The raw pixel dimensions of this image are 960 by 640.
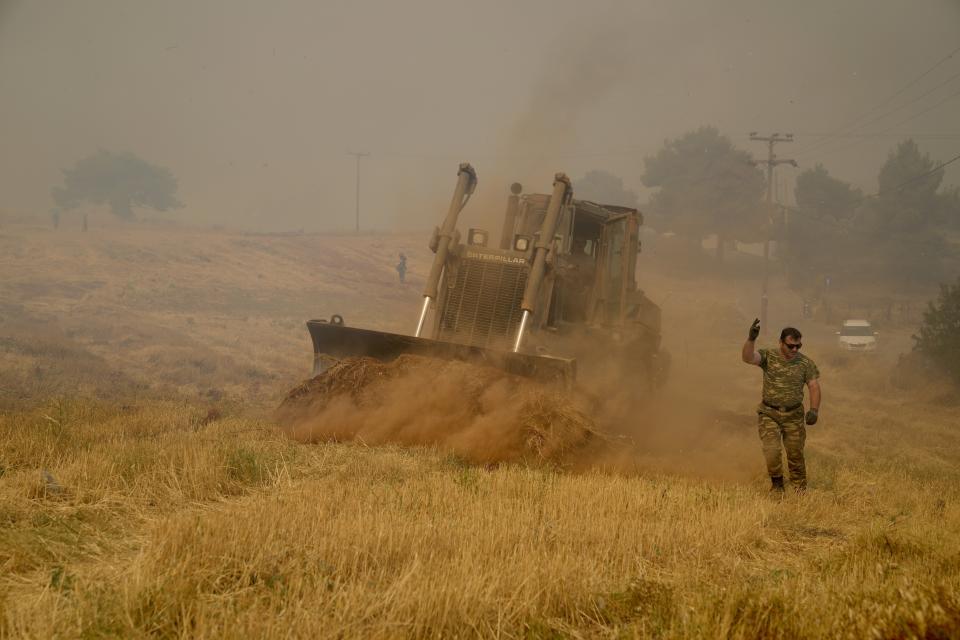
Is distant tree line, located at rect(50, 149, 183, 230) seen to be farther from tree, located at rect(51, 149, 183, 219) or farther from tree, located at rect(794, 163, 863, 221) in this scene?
tree, located at rect(794, 163, 863, 221)

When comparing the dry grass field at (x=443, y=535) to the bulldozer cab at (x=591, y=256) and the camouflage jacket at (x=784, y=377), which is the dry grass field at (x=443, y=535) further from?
the bulldozer cab at (x=591, y=256)

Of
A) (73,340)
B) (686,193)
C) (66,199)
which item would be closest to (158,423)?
(73,340)

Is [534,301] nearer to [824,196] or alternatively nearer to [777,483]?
[777,483]

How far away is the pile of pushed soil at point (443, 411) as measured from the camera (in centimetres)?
824

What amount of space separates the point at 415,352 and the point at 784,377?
471cm

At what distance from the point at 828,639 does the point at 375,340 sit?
307 inches

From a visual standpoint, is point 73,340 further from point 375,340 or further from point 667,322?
point 667,322

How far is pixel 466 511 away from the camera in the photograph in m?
5.29

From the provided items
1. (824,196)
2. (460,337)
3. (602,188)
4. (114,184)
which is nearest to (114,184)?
(114,184)

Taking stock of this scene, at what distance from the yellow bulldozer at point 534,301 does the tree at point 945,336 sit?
44.0ft

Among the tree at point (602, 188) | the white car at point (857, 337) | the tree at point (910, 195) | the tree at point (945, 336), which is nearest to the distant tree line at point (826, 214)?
the tree at point (910, 195)

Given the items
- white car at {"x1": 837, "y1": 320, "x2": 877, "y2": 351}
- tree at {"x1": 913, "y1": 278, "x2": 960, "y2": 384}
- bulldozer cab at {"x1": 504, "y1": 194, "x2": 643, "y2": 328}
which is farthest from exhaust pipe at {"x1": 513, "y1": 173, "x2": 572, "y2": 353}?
white car at {"x1": 837, "y1": 320, "x2": 877, "y2": 351}

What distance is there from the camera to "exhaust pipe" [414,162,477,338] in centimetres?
1146

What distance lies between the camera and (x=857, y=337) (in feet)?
123
